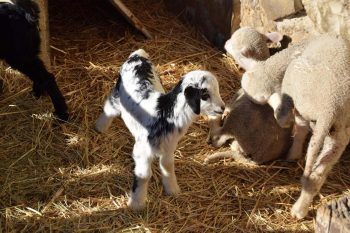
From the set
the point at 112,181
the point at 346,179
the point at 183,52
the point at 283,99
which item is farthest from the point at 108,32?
the point at 346,179

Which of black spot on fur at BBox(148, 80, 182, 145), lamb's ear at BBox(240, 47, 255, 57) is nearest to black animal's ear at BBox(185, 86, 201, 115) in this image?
black spot on fur at BBox(148, 80, 182, 145)

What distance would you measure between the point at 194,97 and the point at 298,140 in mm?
1269

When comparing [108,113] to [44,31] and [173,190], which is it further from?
[44,31]

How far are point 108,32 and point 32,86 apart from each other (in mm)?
1284

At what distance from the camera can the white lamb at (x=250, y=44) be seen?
4.36 m

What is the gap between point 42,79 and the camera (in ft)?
13.9

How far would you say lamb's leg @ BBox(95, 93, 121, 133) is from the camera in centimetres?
401

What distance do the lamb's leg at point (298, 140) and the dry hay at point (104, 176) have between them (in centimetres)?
10

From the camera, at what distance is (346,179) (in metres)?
4.05

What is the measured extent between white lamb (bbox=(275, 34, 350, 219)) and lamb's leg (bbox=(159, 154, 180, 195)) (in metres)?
0.90

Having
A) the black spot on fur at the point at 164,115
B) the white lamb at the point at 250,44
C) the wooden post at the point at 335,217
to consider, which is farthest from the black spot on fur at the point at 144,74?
the wooden post at the point at 335,217

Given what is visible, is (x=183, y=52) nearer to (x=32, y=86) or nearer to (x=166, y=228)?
(x=32, y=86)

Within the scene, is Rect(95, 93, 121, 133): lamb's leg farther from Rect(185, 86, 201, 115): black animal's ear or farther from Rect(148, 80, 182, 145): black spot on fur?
Rect(185, 86, 201, 115): black animal's ear

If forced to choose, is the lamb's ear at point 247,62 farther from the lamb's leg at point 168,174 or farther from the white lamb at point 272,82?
the lamb's leg at point 168,174
